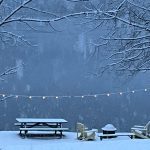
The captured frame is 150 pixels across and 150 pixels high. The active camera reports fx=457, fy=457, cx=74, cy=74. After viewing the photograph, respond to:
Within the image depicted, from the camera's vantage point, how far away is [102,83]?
57.1 meters

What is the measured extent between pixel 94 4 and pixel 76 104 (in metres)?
42.5

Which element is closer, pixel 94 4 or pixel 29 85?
pixel 94 4

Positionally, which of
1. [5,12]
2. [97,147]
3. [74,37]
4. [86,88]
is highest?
[74,37]

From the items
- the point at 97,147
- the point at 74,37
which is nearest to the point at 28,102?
the point at 97,147

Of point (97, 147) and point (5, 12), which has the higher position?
point (5, 12)

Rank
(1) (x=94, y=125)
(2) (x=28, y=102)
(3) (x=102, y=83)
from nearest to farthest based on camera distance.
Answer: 1. (1) (x=94, y=125)
2. (2) (x=28, y=102)
3. (3) (x=102, y=83)

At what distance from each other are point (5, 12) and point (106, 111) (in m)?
39.7

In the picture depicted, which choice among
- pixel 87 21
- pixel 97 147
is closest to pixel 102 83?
pixel 97 147

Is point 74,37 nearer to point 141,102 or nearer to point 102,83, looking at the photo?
point 102,83

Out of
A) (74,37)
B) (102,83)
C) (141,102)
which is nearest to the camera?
(141,102)

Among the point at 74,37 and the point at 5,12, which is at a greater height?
the point at 74,37

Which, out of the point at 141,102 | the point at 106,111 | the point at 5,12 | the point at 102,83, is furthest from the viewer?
the point at 102,83

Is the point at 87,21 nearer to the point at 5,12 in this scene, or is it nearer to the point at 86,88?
the point at 5,12

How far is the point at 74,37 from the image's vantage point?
352 ft
